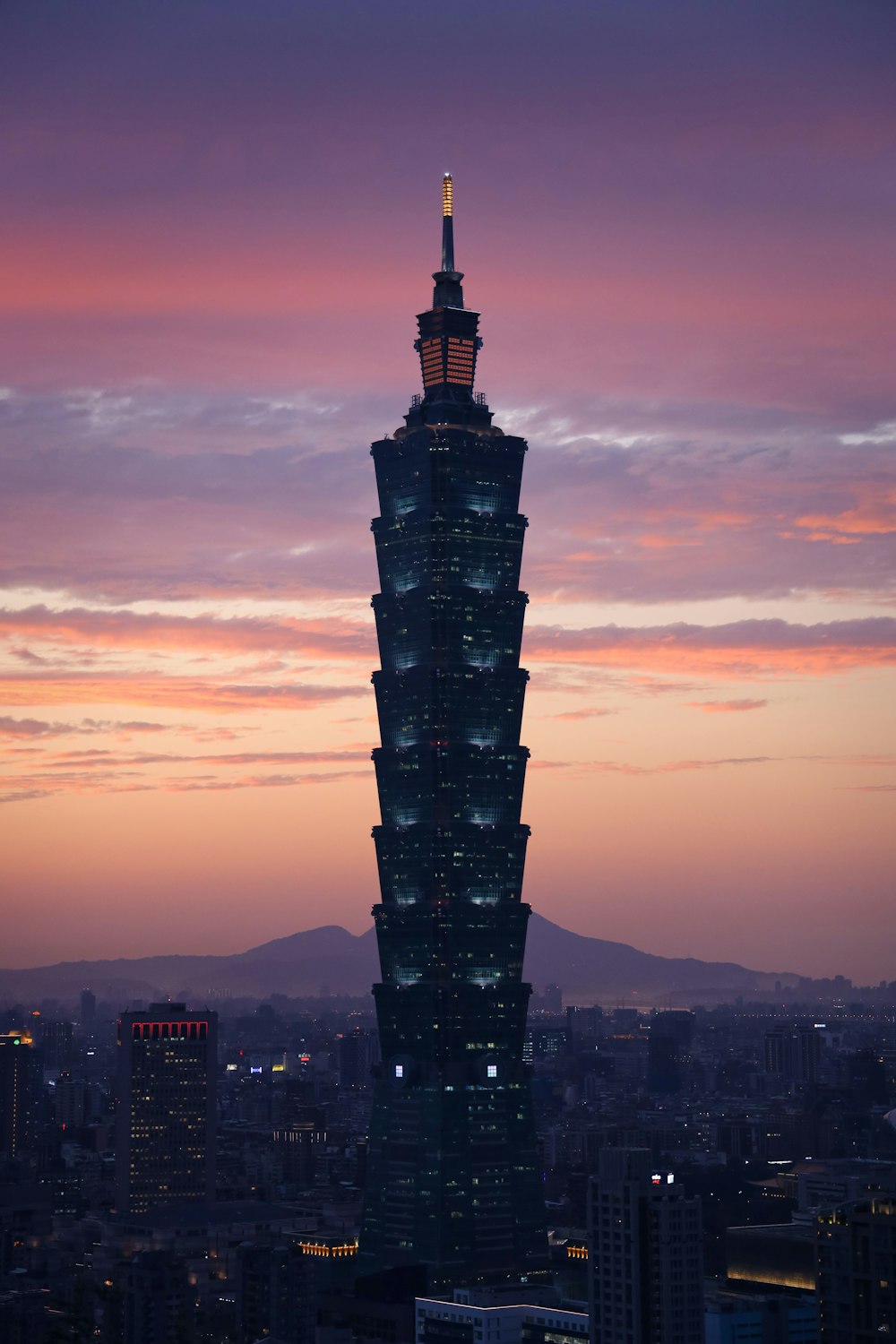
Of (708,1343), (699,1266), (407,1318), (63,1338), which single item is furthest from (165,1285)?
(63,1338)

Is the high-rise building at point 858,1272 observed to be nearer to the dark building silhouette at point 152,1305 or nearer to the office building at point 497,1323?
the office building at point 497,1323

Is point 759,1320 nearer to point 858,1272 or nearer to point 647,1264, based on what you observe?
point 858,1272

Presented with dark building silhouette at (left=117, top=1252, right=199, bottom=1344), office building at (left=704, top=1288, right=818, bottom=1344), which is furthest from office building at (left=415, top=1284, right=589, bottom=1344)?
dark building silhouette at (left=117, top=1252, right=199, bottom=1344)

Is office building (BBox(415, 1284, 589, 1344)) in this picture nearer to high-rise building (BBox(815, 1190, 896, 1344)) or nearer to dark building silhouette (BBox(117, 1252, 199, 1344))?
high-rise building (BBox(815, 1190, 896, 1344))

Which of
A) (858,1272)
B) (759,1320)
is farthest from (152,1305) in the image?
(858,1272)

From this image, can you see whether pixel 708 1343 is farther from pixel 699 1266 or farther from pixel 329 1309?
pixel 329 1309

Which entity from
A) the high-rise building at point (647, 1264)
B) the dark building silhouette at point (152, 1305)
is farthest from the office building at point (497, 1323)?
the dark building silhouette at point (152, 1305)

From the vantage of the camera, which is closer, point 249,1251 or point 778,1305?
point 778,1305

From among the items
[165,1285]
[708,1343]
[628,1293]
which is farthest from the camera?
[165,1285]
